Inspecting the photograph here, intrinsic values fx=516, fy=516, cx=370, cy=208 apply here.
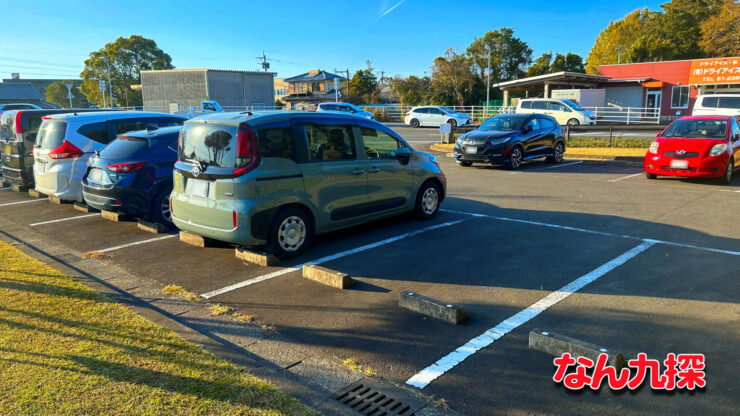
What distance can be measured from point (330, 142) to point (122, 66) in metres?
78.6

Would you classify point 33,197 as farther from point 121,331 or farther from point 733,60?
point 733,60

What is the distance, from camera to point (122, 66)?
74.5m

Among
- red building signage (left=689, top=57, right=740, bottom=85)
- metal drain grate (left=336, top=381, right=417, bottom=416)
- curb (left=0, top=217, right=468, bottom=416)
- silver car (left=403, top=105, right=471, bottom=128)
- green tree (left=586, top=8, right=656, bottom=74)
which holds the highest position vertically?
green tree (left=586, top=8, right=656, bottom=74)

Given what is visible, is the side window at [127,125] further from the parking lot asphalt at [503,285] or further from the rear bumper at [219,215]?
the rear bumper at [219,215]

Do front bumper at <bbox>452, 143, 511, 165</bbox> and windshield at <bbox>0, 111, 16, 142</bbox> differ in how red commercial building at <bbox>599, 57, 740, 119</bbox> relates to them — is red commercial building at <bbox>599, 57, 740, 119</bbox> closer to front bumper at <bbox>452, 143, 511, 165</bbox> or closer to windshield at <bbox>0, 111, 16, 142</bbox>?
front bumper at <bbox>452, 143, 511, 165</bbox>

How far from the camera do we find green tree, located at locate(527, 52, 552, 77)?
65000 millimetres

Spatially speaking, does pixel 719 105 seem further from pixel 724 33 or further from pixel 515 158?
pixel 724 33

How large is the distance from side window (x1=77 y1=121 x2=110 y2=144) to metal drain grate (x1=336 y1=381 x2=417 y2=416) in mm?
7916

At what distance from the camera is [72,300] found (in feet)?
16.1

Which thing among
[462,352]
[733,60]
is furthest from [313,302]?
[733,60]

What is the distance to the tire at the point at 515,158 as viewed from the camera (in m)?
15.2

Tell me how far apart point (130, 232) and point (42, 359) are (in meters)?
4.46

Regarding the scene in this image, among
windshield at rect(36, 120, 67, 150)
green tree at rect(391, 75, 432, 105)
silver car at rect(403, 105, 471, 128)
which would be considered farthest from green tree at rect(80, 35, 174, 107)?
windshield at rect(36, 120, 67, 150)

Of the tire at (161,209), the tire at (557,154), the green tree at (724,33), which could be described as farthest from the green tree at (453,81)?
the tire at (161,209)
